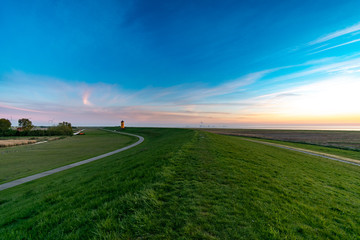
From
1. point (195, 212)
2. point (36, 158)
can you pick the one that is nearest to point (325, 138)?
point (195, 212)

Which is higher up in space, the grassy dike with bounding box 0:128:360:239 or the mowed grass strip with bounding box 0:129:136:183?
the grassy dike with bounding box 0:128:360:239

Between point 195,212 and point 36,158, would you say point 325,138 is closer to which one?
point 195,212

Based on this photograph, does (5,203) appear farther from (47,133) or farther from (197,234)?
(47,133)

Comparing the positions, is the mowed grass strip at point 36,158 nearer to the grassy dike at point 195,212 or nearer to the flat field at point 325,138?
the grassy dike at point 195,212

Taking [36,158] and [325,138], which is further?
[325,138]

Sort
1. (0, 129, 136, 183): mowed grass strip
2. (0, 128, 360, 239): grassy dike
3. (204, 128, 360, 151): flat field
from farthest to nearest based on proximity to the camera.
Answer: (204, 128, 360, 151): flat field < (0, 129, 136, 183): mowed grass strip < (0, 128, 360, 239): grassy dike

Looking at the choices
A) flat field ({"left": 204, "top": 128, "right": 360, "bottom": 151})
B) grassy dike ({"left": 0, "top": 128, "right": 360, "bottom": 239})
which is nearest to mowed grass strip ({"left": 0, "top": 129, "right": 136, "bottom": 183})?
grassy dike ({"left": 0, "top": 128, "right": 360, "bottom": 239})

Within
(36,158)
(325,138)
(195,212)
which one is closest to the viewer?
(195,212)

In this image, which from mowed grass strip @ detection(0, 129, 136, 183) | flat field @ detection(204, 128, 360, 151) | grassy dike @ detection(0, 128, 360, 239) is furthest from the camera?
flat field @ detection(204, 128, 360, 151)

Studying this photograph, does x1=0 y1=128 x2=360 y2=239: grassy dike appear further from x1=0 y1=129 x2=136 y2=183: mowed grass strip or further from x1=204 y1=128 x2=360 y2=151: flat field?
x1=204 y1=128 x2=360 y2=151: flat field

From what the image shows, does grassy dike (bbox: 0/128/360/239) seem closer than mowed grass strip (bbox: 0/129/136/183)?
Yes

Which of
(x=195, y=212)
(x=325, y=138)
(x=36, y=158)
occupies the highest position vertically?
(x=195, y=212)

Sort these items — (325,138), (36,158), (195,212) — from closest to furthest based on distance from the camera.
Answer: (195,212) < (36,158) < (325,138)

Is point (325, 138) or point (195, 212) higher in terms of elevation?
point (195, 212)
